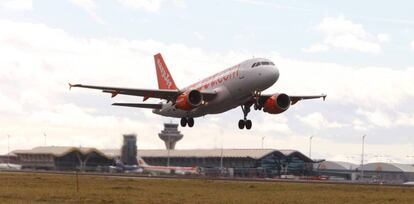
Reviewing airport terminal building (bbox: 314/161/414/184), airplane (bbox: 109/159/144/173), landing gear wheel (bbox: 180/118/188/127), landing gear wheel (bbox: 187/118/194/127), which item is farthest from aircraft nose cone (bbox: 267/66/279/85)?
airport terminal building (bbox: 314/161/414/184)

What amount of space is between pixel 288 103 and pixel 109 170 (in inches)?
3153

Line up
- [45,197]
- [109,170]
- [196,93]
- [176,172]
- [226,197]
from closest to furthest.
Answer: [45,197] < [226,197] < [196,93] < [109,170] < [176,172]

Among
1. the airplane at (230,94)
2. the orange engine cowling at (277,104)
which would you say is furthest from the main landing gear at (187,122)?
the orange engine cowling at (277,104)

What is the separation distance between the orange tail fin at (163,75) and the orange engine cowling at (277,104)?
21.2 meters

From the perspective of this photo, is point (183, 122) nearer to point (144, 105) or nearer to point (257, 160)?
point (144, 105)

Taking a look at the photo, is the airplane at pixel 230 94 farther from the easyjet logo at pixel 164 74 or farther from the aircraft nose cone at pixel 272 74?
the easyjet logo at pixel 164 74

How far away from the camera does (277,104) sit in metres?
62.5

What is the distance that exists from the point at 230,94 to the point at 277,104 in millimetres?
4867

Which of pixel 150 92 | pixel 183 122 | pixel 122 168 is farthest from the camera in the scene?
pixel 122 168

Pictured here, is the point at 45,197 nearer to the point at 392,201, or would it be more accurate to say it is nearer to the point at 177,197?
the point at 177,197

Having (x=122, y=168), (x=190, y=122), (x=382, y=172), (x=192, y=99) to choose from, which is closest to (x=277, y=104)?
(x=192, y=99)

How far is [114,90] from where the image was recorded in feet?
211

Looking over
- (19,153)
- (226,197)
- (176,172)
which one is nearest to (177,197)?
(226,197)

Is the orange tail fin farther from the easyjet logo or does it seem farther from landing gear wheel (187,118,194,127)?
landing gear wheel (187,118,194,127)
